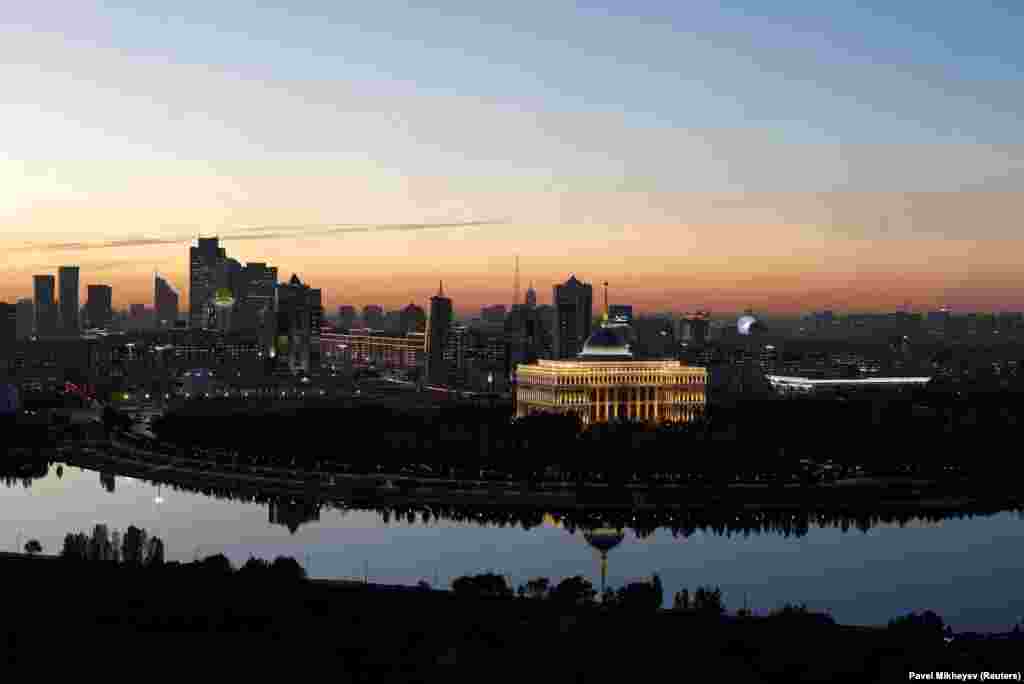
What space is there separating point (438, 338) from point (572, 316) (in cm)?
1062

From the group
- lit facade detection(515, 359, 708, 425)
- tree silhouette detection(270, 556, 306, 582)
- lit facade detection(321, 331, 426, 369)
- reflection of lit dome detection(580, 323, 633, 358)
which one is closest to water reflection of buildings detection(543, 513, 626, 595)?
tree silhouette detection(270, 556, 306, 582)

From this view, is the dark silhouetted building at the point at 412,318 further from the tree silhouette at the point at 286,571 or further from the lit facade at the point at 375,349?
the tree silhouette at the point at 286,571

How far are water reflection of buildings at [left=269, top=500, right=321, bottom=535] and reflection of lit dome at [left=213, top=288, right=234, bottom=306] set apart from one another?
3661 inches

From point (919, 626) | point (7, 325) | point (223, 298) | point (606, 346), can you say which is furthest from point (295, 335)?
point (919, 626)

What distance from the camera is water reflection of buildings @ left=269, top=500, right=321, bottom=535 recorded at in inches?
1280

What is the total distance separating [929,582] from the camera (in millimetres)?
26156

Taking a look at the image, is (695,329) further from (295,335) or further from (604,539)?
(604,539)

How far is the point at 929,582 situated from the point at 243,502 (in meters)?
17.2

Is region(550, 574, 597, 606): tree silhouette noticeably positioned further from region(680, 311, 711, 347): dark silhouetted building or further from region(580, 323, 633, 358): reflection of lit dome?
region(680, 311, 711, 347): dark silhouetted building

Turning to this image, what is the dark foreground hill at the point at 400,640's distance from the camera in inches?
727

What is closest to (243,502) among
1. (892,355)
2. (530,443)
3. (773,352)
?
(530,443)

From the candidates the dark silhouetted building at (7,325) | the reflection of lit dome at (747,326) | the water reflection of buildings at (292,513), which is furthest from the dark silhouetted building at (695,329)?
the water reflection of buildings at (292,513)

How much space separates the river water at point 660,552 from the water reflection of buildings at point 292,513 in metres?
0.27

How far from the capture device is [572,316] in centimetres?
9200
